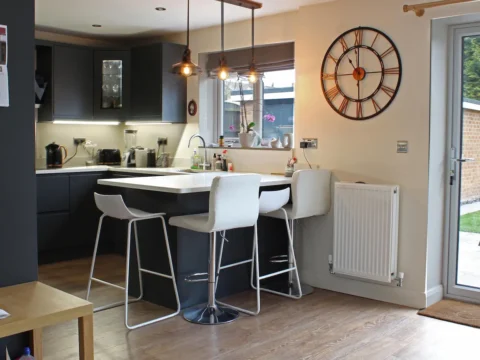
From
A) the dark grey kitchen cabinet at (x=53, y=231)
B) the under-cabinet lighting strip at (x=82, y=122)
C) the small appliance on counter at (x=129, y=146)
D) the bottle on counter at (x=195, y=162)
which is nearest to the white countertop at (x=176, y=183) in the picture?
the bottle on counter at (x=195, y=162)

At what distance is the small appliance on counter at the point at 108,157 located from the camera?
649cm

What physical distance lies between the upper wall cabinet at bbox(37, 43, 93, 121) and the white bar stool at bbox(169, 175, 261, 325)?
2803 mm

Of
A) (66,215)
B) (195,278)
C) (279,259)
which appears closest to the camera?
(195,278)

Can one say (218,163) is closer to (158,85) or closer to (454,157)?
(158,85)

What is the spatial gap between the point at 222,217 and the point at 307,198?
39.0 inches

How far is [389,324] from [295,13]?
2752mm

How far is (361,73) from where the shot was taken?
4.36 metres

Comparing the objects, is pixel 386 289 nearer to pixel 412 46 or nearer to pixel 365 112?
pixel 365 112

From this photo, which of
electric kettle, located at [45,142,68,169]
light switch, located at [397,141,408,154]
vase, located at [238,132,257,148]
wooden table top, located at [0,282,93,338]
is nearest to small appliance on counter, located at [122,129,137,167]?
electric kettle, located at [45,142,68,169]

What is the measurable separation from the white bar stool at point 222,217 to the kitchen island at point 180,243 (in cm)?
9

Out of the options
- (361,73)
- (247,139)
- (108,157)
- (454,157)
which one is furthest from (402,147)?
(108,157)

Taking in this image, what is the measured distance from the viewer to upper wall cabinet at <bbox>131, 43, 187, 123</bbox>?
587 centimetres

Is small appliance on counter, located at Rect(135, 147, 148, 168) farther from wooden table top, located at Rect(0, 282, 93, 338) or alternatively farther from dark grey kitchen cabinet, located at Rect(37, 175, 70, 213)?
wooden table top, located at Rect(0, 282, 93, 338)

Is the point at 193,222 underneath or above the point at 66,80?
underneath
